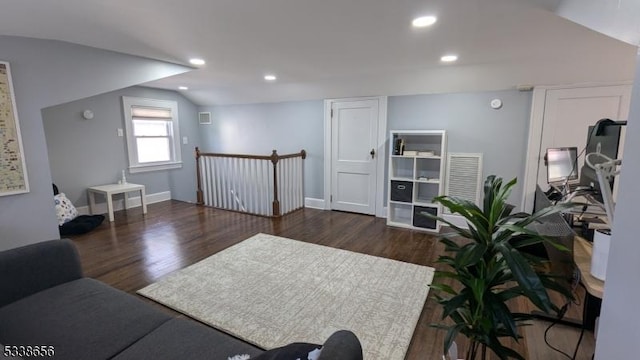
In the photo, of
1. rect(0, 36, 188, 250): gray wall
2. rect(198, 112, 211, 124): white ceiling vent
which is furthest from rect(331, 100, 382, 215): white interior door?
rect(0, 36, 188, 250): gray wall

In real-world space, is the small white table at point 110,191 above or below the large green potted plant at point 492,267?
below

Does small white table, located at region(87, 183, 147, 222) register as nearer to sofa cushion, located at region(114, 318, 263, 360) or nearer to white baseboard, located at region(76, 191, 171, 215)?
white baseboard, located at region(76, 191, 171, 215)

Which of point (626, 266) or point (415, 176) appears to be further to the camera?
point (415, 176)

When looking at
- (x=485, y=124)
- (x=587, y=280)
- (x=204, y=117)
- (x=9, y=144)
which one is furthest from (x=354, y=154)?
(x=9, y=144)

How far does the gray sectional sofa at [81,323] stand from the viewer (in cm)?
126

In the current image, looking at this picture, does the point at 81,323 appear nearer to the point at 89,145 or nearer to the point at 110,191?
the point at 110,191

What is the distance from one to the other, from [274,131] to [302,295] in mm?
3780

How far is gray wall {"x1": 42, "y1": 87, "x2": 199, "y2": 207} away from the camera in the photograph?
4309 mm

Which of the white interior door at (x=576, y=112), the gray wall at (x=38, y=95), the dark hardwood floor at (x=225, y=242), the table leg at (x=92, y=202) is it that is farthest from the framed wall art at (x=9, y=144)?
the white interior door at (x=576, y=112)

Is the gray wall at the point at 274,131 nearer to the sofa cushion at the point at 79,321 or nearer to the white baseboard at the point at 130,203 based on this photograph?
the white baseboard at the point at 130,203

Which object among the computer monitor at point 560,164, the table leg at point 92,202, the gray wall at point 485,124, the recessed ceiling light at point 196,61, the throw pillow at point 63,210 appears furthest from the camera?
the table leg at point 92,202

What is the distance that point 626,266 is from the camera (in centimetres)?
91

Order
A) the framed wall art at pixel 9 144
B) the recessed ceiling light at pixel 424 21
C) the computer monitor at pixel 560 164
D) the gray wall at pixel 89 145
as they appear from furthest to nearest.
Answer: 1. the gray wall at pixel 89 145
2. the computer monitor at pixel 560 164
3. the framed wall art at pixel 9 144
4. the recessed ceiling light at pixel 424 21

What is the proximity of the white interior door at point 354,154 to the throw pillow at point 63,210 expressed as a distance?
391 cm
